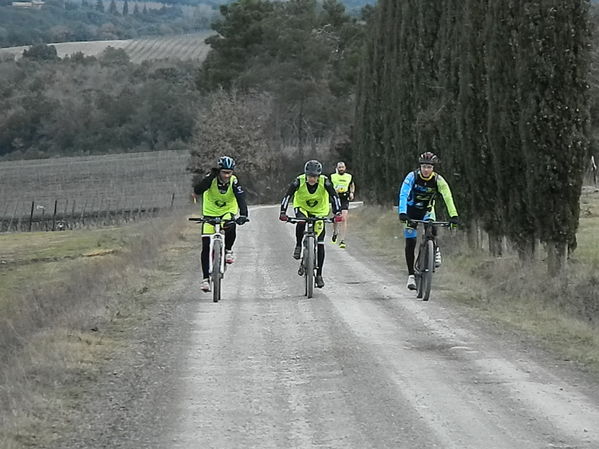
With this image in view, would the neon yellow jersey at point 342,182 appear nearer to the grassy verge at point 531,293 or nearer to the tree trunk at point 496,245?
the grassy verge at point 531,293

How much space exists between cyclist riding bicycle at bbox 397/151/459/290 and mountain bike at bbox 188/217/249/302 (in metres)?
2.34

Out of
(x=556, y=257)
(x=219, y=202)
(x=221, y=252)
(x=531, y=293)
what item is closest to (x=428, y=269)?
(x=531, y=293)

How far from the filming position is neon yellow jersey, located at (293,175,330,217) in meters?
16.0

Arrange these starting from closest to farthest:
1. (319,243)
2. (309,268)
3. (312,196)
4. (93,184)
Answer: (309,268), (312,196), (319,243), (93,184)

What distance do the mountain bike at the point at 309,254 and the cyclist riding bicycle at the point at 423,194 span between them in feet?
3.69

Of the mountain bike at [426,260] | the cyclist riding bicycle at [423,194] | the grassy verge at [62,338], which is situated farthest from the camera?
the mountain bike at [426,260]

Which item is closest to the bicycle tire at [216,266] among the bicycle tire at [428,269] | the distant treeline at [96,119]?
the bicycle tire at [428,269]

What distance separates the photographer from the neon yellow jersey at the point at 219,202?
1532 cm

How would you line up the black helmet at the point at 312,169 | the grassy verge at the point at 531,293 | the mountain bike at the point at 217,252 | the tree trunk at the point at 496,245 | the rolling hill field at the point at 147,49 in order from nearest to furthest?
the grassy verge at the point at 531,293 < the mountain bike at the point at 217,252 < the black helmet at the point at 312,169 < the tree trunk at the point at 496,245 < the rolling hill field at the point at 147,49

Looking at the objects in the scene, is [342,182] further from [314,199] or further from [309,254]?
[309,254]

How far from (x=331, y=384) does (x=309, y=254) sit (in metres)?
6.33

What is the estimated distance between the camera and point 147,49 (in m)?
149

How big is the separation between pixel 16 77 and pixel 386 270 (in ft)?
342

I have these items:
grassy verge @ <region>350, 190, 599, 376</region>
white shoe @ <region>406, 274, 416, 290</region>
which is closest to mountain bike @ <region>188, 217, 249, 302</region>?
white shoe @ <region>406, 274, 416, 290</region>
